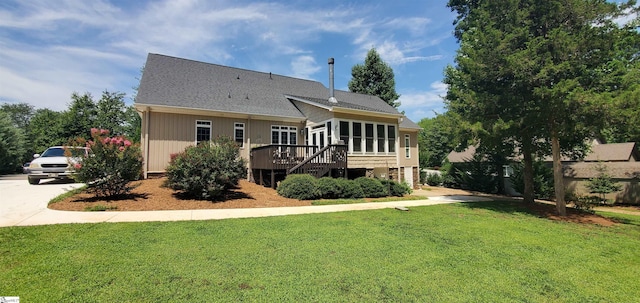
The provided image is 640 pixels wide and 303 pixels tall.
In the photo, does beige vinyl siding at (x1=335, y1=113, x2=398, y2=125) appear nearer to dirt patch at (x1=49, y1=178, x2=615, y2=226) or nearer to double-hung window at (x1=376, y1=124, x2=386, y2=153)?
double-hung window at (x1=376, y1=124, x2=386, y2=153)

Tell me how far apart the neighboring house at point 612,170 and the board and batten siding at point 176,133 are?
1984 centimetres

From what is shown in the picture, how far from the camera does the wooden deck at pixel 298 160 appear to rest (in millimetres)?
12797

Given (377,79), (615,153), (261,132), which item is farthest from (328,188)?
(377,79)

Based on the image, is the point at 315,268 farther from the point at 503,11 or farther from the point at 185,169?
the point at 503,11

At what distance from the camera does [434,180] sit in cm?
2534

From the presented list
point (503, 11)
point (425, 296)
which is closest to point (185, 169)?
point (425, 296)

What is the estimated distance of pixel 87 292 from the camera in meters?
3.03

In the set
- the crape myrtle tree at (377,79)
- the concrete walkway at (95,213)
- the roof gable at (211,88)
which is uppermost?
the crape myrtle tree at (377,79)

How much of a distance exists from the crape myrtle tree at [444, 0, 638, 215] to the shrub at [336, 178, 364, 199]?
17.1ft

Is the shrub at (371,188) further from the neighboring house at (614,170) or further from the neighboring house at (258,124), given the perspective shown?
the neighboring house at (614,170)

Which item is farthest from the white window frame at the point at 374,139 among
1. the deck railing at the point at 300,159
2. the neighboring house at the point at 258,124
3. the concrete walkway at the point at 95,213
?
the concrete walkway at the point at 95,213

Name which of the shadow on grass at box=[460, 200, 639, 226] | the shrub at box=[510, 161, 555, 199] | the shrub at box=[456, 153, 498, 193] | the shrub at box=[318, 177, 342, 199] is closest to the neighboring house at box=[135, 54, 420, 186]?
the shrub at box=[318, 177, 342, 199]

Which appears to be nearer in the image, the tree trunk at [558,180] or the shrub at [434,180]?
the tree trunk at [558,180]

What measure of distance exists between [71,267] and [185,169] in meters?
5.63
